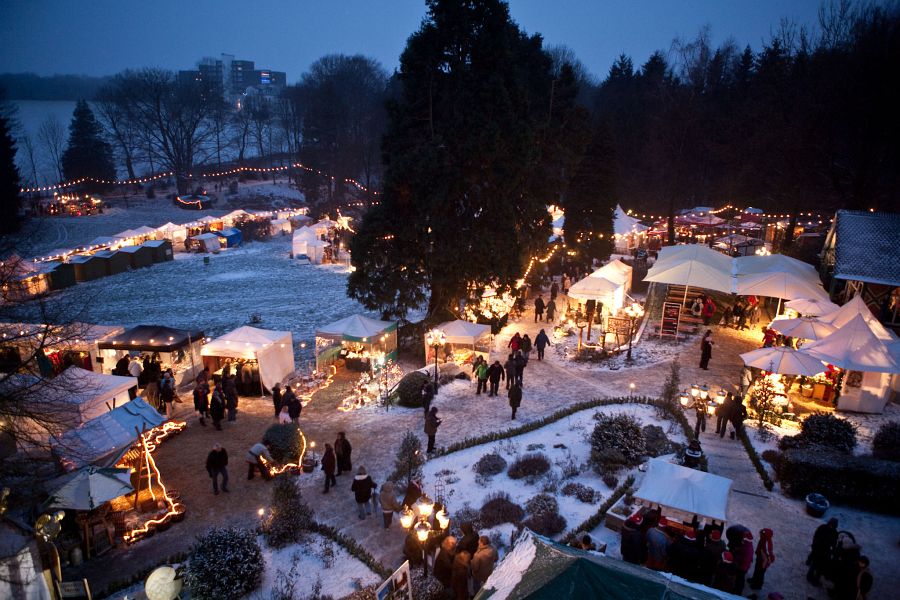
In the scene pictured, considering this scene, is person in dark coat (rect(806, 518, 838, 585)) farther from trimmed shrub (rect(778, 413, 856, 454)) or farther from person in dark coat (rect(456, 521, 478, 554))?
person in dark coat (rect(456, 521, 478, 554))

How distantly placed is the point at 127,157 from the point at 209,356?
51095 mm

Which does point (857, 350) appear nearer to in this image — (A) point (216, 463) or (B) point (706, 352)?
(B) point (706, 352)

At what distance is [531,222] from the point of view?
61.0 feet

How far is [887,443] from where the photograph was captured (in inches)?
365

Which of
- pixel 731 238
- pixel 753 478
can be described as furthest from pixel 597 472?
pixel 731 238

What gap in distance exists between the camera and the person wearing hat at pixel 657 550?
20.4 ft

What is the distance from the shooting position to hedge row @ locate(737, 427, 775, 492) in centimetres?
862

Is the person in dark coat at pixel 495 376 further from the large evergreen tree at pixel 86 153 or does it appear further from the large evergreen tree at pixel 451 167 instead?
the large evergreen tree at pixel 86 153

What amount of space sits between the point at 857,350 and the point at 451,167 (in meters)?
11.4

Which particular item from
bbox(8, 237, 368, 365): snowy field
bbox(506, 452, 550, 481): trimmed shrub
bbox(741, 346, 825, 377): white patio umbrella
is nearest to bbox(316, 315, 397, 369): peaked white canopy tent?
bbox(8, 237, 368, 365): snowy field

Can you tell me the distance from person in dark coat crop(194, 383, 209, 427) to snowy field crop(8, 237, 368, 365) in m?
4.77

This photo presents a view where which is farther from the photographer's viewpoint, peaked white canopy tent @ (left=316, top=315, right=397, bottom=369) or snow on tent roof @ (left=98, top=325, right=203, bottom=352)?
peaked white canopy tent @ (left=316, top=315, right=397, bottom=369)

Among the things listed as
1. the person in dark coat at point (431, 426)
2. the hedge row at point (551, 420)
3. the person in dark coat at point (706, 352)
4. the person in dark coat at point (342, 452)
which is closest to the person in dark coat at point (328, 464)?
the person in dark coat at point (342, 452)

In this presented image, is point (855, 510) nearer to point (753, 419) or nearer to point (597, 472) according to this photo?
point (753, 419)
